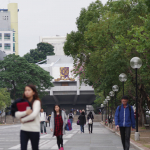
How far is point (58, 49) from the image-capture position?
7082 inches

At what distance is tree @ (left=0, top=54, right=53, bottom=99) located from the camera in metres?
65.2

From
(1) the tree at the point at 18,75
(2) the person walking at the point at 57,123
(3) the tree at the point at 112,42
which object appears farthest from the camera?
(1) the tree at the point at 18,75

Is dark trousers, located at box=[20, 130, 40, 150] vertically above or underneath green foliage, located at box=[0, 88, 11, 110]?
underneath

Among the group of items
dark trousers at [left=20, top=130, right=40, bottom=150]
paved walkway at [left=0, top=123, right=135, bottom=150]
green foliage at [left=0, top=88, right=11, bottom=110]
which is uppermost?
green foliage at [left=0, top=88, right=11, bottom=110]

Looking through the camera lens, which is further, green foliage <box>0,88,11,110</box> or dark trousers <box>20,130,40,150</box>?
green foliage <box>0,88,11,110</box>

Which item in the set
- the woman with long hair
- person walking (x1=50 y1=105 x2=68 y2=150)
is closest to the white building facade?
person walking (x1=50 y1=105 x2=68 y2=150)

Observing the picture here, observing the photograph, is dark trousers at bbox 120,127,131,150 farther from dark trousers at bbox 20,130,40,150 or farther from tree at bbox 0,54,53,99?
tree at bbox 0,54,53,99

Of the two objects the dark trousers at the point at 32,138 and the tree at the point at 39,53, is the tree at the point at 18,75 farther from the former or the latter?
the dark trousers at the point at 32,138

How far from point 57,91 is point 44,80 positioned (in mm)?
26921

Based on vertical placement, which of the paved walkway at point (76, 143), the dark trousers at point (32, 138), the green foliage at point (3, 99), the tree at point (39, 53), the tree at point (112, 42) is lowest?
the paved walkway at point (76, 143)

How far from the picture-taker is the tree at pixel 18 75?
214 feet

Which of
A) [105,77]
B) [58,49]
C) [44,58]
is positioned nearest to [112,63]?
[105,77]

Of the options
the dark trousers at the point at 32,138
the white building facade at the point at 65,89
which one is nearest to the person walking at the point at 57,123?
the dark trousers at the point at 32,138

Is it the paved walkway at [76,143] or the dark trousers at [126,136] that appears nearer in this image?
the dark trousers at [126,136]
